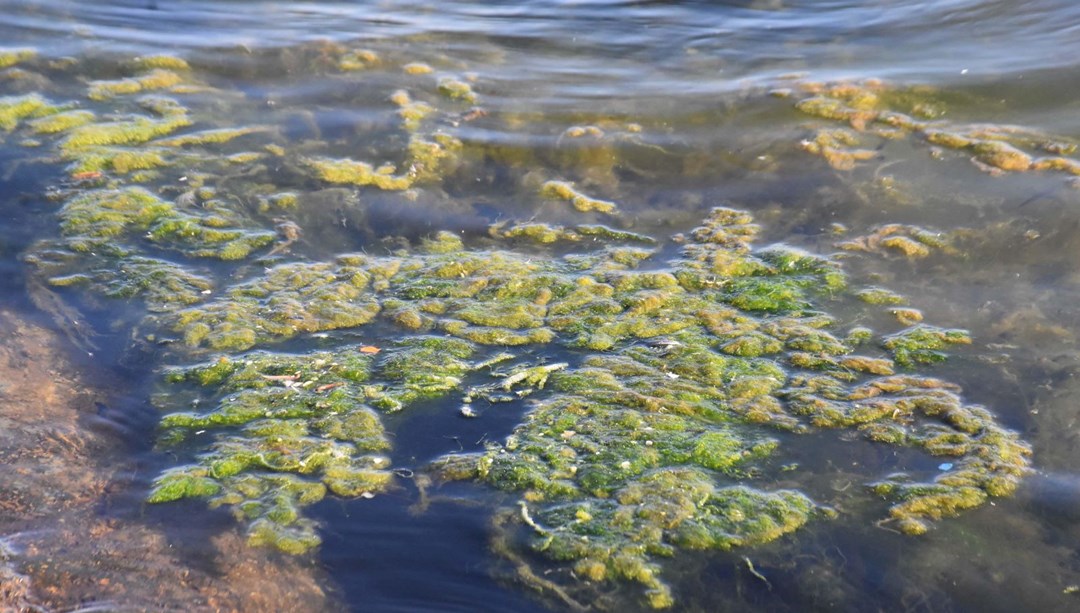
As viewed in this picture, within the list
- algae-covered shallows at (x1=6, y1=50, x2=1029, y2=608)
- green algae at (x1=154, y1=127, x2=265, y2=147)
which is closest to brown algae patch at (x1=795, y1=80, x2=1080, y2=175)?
algae-covered shallows at (x1=6, y1=50, x2=1029, y2=608)

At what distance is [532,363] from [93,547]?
1548 mm

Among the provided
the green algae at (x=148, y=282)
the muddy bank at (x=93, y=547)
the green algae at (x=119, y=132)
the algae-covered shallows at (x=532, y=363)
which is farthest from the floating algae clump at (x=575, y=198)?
the muddy bank at (x=93, y=547)

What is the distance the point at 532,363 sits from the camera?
3469 millimetres

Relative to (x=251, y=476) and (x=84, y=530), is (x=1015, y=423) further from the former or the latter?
(x=84, y=530)

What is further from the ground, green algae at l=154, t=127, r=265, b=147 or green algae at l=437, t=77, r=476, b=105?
green algae at l=437, t=77, r=476, b=105

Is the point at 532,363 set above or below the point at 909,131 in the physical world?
below

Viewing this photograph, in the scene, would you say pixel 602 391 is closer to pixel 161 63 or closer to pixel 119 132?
pixel 119 132

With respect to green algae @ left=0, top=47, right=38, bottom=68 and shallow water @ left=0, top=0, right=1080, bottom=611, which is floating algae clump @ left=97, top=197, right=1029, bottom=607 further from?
green algae @ left=0, top=47, right=38, bottom=68

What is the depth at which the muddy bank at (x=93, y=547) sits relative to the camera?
2.47 m

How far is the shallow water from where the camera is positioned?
268cm

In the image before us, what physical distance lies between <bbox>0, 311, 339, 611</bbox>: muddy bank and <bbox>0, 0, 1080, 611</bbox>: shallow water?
0.25ft

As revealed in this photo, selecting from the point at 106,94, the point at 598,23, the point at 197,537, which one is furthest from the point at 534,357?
the point at 598,23

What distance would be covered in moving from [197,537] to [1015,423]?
2591mm

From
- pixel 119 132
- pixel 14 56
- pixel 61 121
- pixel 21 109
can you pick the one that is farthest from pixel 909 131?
pixel 14 56
